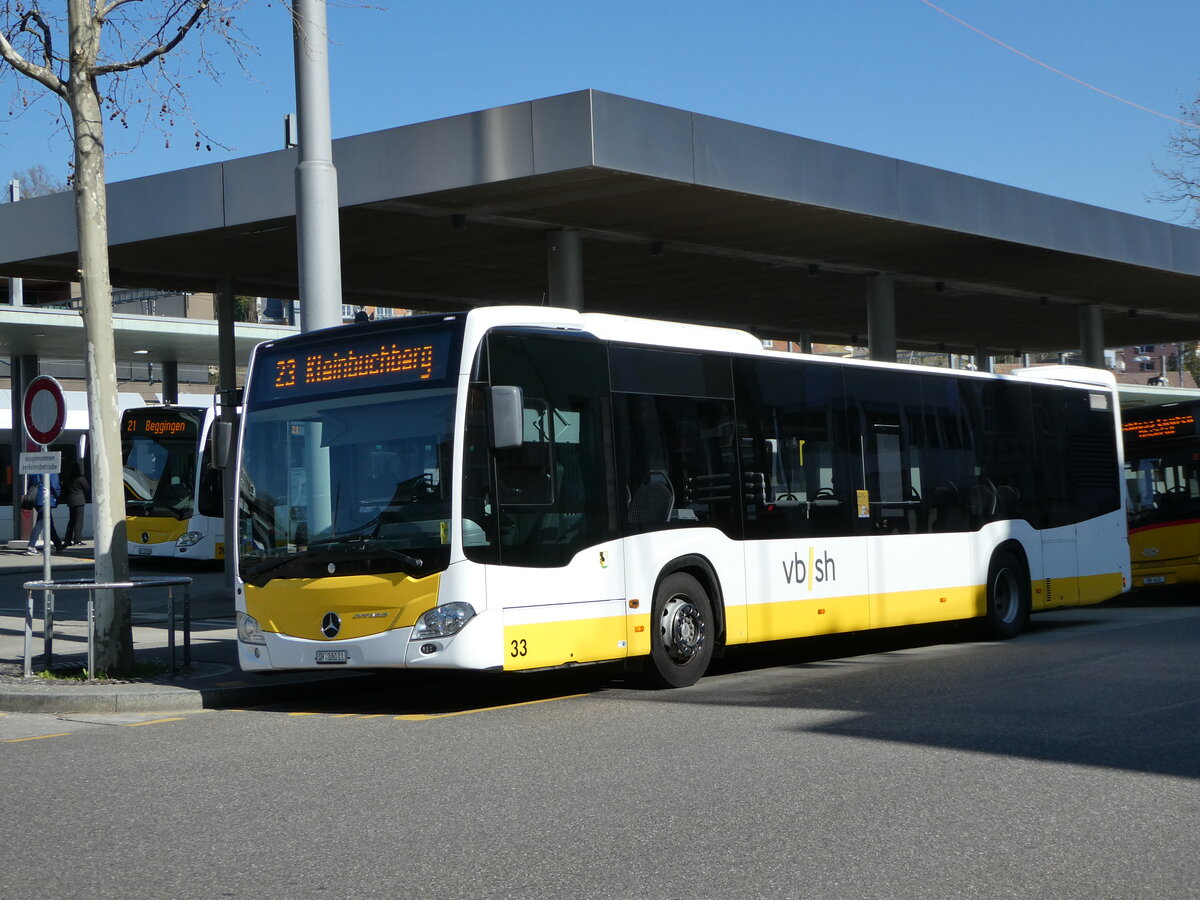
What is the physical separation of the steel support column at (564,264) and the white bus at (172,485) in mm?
11051

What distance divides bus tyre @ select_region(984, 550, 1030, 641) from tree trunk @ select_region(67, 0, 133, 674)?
8.91 meters

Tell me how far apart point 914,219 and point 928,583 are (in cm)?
687

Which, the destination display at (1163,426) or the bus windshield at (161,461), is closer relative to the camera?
the destination display at (1163,426)

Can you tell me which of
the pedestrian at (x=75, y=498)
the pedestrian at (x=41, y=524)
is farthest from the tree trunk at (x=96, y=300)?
the pedestrian at (x=75, y=498)

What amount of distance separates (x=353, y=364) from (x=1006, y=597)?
846 cm

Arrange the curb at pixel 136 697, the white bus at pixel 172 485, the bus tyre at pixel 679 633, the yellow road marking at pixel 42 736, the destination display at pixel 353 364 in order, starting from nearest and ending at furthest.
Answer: the yellow road marking at pixel 42 736
the destination display at pixel 353 364
the curb at pixel 136 697
the bus tyre at pixel 679 633
the white bus at pixel 172 485

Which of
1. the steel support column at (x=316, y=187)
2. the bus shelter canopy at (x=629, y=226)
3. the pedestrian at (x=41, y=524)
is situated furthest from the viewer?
the pedestrian at (x=41, y=524)

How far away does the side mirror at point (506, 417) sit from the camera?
10.4 metres

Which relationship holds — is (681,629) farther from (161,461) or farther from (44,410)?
(161,461)

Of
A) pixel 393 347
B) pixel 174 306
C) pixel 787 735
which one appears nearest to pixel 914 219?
pixel 393 347

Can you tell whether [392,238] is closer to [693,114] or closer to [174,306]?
[693,114]

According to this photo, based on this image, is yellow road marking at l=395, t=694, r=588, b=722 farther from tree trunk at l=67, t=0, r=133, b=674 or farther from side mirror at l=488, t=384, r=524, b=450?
tree trunk at l=67, t=0, r=133, b=674

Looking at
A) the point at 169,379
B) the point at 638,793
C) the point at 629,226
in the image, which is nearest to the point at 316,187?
the point at 629,226

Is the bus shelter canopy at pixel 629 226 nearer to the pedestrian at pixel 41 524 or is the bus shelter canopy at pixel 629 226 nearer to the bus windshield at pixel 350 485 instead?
the bus windshield at pixel 350 485
